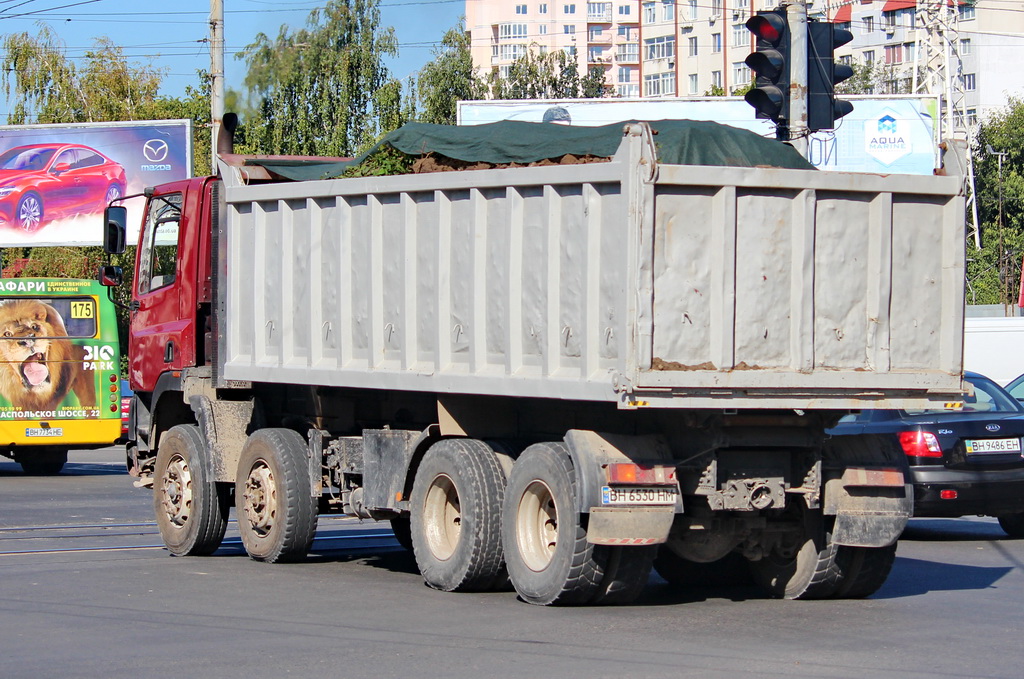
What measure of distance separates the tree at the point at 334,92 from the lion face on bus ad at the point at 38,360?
23.7m

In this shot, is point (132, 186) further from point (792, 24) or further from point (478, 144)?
point (478, 144)

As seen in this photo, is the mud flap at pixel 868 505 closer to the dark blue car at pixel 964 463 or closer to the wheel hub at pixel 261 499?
the dark blue car at pixel 964 463

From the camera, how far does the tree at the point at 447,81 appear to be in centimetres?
5538

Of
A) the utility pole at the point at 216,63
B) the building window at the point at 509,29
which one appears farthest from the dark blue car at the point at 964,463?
the building window at the point at 509,29

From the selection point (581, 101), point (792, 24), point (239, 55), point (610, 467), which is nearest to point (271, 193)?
point (610, 467)

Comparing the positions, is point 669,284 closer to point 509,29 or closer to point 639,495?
point 639,495

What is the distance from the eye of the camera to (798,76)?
1330 centimetres

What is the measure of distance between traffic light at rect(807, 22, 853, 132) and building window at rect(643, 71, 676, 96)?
308 feet

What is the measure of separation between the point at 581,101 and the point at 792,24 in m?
23.6

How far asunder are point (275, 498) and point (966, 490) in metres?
5.56

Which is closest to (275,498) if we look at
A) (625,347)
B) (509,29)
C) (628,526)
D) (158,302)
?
(158,302)

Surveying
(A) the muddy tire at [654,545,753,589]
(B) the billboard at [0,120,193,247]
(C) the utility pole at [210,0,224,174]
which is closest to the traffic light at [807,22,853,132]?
(A) the muddy tire at [654,545,753,589]

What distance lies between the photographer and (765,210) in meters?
8.54

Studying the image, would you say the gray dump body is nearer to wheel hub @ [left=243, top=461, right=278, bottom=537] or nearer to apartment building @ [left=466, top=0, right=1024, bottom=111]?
wheel hub @ [left=243, top=461, right=278, bottom=537]
